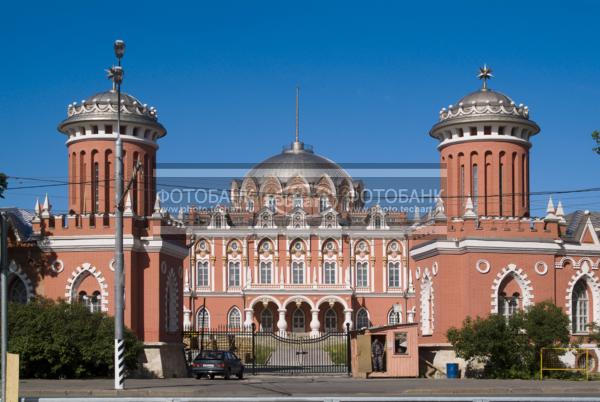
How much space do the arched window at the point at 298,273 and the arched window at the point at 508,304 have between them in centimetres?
4850

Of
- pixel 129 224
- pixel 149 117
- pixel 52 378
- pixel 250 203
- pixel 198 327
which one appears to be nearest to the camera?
pixel 52 378

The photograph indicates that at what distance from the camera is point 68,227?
43.5 m

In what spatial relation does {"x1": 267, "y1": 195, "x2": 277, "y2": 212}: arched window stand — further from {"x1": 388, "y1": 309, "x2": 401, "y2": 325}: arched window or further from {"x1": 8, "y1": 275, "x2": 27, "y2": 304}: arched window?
{"x1": 8, "y1": 275, "x2": 27, "y2": 304}: arched window

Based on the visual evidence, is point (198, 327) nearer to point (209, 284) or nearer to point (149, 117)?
point (209, 284)

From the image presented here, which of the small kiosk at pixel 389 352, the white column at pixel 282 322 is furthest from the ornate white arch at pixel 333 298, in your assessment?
the small kiosk at pixel 389 352

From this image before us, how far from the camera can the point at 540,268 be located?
45000mm

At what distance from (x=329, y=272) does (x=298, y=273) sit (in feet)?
8.71

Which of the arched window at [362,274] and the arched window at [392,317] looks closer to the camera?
the arched window at [392,317]

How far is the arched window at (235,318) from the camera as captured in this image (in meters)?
90.4

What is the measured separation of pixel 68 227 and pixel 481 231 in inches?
660

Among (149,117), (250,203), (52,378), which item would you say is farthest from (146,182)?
(250,203)

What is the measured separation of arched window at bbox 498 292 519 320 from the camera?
147ft

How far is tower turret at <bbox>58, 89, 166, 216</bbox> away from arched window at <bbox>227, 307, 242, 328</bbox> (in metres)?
43.9

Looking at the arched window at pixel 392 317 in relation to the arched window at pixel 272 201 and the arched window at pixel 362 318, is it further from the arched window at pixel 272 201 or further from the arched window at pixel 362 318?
the arched window at pixel 272 201
